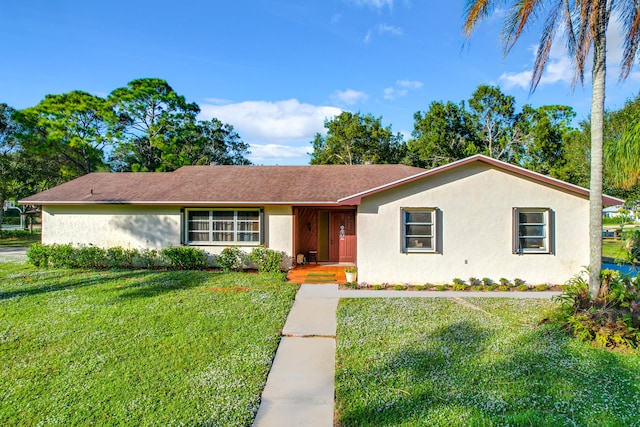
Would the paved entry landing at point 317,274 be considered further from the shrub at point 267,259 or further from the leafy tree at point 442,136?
the leafy tree at point 442,136

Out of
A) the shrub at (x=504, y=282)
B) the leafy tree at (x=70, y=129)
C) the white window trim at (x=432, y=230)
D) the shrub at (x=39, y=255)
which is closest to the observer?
the shrub at (x=504, y=282)

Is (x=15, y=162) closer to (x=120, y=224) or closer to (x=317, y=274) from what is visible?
(x=120, y=224)

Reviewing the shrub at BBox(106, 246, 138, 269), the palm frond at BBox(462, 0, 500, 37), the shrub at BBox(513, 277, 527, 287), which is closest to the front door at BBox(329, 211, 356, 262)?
the shrub at BBox(513, 277, 527, 287)

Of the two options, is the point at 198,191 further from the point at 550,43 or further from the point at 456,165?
the point at 550,43

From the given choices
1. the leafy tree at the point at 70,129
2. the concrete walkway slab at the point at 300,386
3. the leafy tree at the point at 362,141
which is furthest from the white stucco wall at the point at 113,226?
the leafy tree at the point at 362,141

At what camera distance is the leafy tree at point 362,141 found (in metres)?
30.1

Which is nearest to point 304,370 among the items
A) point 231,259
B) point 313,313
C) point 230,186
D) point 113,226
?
point 313,313

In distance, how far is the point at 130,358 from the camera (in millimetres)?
5168

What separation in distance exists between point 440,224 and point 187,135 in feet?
86.2

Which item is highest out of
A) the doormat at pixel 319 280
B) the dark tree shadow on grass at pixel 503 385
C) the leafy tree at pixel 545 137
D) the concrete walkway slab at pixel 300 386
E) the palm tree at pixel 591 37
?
the leafy tree at pixel 545 137

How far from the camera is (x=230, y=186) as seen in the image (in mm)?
13508

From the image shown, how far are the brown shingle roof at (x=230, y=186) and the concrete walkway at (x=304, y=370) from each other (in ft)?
16.4

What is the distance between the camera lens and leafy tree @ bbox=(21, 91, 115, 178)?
2634cm

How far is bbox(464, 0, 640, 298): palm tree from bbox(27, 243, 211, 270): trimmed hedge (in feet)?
36.4
